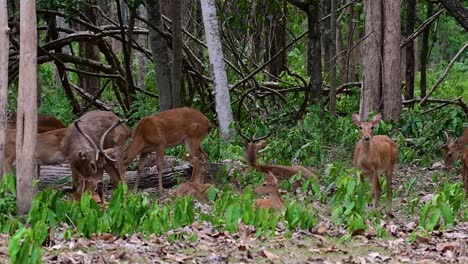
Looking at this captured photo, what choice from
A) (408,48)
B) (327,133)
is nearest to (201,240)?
(327,133)

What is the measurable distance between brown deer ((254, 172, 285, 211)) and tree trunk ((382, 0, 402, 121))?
5.26m

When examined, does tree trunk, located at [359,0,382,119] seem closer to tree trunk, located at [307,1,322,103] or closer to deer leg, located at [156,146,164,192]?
tree trunk, located at [307,1,322,103]

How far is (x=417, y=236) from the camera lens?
802 centimetres

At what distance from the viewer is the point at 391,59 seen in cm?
1502

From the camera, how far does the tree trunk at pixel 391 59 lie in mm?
14953

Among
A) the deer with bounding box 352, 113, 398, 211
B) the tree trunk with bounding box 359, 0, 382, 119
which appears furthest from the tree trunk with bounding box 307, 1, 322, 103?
the deer with bounding box 352, 113, 398, 211

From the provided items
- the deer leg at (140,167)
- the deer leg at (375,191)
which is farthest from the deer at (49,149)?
the deer leg at (375,191)

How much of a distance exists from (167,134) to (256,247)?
5406 millimetres

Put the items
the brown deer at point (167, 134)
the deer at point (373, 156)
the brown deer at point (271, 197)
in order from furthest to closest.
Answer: the brown deer at point (167, 134) < the deer at point (373, 156) < the brown deer at point (271, 197)

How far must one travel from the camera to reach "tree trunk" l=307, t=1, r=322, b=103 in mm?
16312

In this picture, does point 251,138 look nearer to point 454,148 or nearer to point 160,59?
point 160,59

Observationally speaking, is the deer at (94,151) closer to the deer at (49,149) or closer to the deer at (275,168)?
the deer at (49,149)

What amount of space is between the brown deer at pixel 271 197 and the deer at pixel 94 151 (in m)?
1.58

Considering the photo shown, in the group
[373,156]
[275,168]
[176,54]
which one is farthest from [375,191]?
[176,54]
